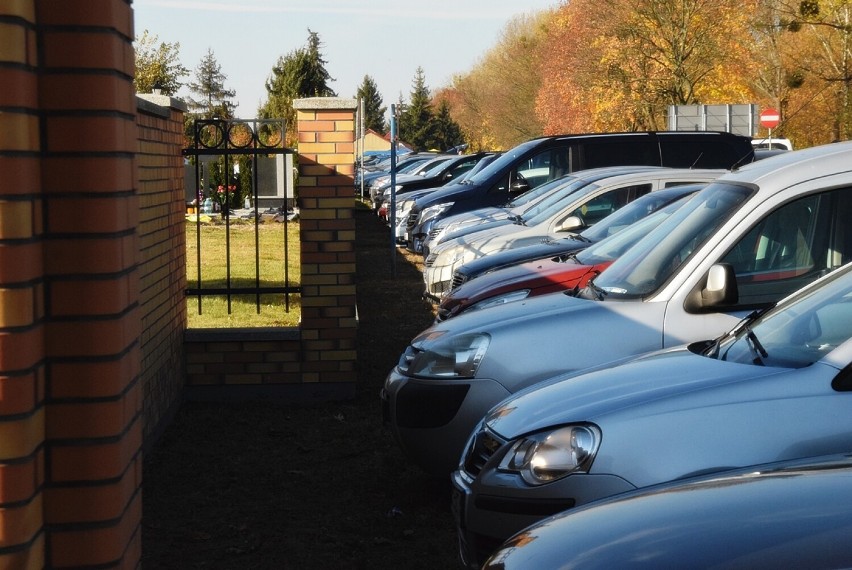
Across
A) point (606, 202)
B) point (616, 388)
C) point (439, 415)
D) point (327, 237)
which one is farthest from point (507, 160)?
point (616, 388)

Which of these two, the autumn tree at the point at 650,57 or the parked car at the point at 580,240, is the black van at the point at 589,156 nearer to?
the parked car at the point at 580,240

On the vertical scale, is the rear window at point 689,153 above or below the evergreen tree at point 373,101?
below

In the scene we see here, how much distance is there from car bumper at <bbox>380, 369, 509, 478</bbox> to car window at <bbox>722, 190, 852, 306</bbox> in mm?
1319

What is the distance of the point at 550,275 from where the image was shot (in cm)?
767

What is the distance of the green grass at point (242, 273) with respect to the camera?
1060 centimetres

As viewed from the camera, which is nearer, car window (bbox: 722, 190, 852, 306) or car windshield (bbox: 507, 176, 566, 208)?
car window (bbox: 722, 190, 852, 306)

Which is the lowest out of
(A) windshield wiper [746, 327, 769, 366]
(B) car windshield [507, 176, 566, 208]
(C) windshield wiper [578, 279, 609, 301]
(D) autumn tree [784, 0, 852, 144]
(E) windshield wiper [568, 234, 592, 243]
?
(A) windshield wiper [746, 327, 769, 366]

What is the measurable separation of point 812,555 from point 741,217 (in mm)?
3447

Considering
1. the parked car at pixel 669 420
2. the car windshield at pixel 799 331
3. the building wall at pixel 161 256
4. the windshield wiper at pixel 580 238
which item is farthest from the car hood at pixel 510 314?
the windshield wiper at pixel 580 238

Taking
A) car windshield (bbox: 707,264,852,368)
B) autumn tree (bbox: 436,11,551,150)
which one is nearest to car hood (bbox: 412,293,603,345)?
car windshield (bbox: 707,264,852,368)

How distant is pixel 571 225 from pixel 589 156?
538 cm

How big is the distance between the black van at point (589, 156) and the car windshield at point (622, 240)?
678 cm

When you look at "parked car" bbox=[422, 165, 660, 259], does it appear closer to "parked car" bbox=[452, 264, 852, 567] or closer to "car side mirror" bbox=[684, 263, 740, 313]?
"car side mirror" bbox=[684, 263, 740, 313]

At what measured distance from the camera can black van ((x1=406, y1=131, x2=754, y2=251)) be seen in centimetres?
1512
